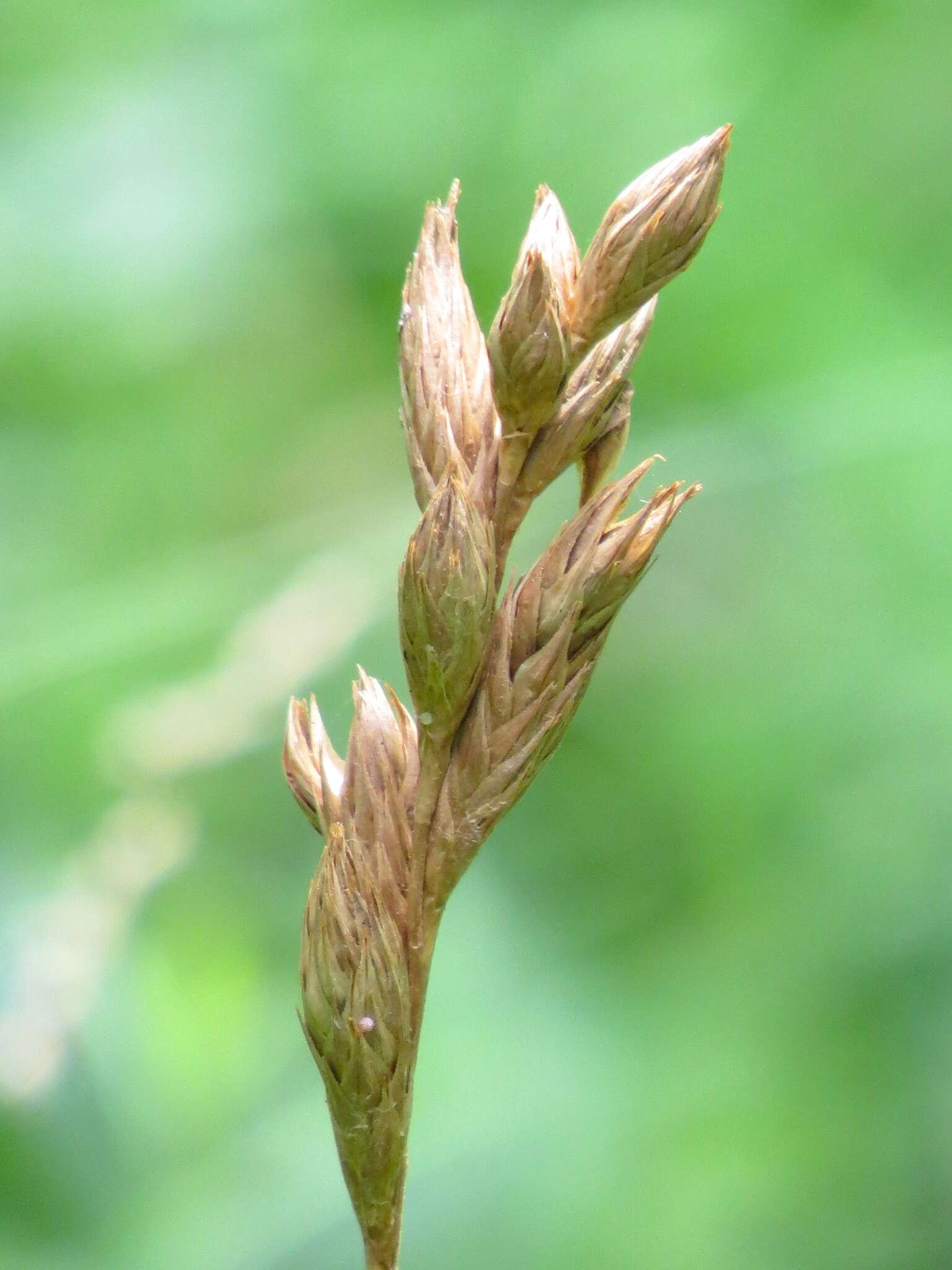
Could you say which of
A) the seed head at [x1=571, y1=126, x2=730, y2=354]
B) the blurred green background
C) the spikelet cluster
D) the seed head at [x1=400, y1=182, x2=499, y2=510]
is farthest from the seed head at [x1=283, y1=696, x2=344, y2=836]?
the blurred green background

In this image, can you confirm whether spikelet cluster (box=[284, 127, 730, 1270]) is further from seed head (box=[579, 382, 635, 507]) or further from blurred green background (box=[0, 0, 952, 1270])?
blurred green background (box=[0, 0, 952, 1270])

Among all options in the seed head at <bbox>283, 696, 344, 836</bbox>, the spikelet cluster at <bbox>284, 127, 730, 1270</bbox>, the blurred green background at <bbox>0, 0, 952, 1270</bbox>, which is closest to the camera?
the spikelet cluster at <bbox>284, 127, 730, 1270</bbox>

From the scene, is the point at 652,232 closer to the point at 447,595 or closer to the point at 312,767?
the point at 447,595

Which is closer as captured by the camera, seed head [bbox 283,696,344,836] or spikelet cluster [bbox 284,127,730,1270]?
spikelet cluster [bbox 284,127,730,1270]

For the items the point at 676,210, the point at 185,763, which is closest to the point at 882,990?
the point at 185,763

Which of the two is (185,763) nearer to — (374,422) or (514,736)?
(374,422)
